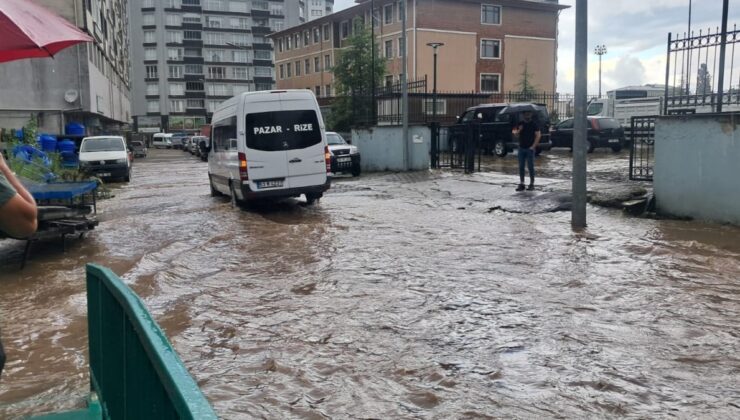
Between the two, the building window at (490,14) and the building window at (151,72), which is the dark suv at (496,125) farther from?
the building window at (151,72)

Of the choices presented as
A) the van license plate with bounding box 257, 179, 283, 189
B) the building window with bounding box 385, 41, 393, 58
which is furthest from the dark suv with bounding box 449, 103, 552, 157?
the building window with bounding box 385, 41, 393, 58

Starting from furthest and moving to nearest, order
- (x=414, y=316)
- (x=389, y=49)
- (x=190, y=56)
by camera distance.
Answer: (x=190, y=56) → (x=389, y=49) → (x=414, y=316)

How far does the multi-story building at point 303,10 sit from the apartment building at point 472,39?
47990 millimetres

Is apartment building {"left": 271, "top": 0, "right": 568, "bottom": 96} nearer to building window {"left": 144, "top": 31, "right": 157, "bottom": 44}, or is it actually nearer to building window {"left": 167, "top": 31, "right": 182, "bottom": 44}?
building window {"left": 167, "top": 31, "right": 182, "bottom": 44}

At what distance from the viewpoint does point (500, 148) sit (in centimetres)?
2488

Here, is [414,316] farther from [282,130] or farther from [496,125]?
[496,125]

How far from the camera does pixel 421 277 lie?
7062mm

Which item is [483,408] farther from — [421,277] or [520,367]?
[421,277]

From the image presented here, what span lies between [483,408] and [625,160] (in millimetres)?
Result: 19787

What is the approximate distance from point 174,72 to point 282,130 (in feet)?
299

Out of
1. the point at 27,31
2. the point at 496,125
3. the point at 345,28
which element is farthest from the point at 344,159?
the point at 345,28

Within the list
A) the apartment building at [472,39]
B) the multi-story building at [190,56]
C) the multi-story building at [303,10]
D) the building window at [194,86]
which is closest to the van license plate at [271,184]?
the apartment building at [472,39]

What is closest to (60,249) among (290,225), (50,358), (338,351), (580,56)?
(290,225)

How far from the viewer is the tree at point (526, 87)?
38112mm
